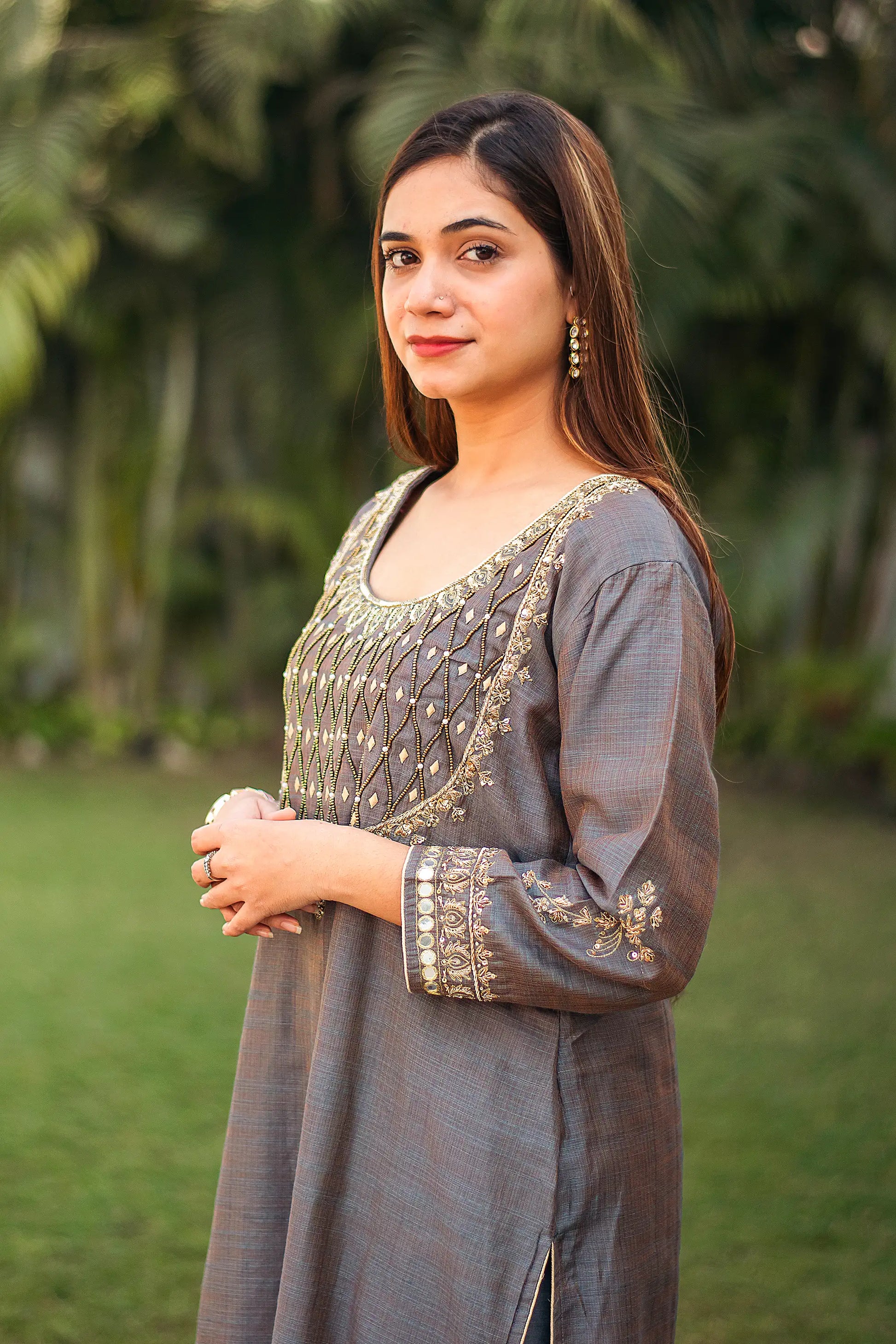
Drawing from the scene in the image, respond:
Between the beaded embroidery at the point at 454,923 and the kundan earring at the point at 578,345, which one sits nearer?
the beaded embroidery at the point at 454,923

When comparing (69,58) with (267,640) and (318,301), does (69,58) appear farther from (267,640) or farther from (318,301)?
(267,640)

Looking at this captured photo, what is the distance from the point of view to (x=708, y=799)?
1.10 m

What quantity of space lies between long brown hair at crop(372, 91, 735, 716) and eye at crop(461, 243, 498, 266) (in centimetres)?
4

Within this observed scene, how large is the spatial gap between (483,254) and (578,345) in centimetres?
13

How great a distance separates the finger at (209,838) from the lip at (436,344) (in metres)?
0.48

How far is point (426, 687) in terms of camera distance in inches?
47.1

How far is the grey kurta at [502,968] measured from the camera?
1076mm

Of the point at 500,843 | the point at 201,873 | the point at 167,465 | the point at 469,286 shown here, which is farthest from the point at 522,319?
the point at 167,465

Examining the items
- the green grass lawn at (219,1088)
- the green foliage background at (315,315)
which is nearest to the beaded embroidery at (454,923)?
the green grass lawn at (219,1088)

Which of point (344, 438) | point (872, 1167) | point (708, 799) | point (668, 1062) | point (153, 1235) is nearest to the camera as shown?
point (708, 799)

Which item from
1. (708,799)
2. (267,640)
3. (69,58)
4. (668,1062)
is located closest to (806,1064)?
(668,1062)

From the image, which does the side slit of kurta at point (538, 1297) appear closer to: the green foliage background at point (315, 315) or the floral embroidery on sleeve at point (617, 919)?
the floral embroidery on sleeve at point (617, 919)

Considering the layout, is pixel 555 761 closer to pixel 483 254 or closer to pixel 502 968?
pixel 502 968

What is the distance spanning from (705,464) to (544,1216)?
5602 millimetres
